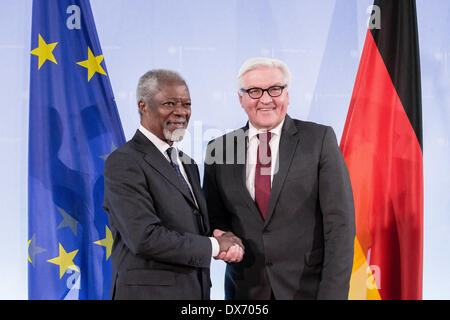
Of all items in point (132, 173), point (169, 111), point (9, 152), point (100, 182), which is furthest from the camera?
point (9, 152)

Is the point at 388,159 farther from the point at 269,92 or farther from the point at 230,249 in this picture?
the point at 230,249

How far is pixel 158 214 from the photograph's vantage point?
71.9 inches

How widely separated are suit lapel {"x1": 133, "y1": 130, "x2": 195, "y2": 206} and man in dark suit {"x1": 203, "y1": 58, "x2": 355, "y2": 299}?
0.21 metres

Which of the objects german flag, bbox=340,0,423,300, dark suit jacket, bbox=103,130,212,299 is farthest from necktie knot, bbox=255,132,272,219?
german flag, bbox=340,0,423,300

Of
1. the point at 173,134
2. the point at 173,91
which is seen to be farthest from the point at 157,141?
the point at 173,91

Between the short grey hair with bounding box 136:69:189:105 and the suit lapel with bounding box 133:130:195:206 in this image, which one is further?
the short grey hair with bounding box 136:69:189:105

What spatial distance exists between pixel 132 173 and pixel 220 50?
1.49 m

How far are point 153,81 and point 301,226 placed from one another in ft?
2.89

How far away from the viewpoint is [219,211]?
6.74 ft

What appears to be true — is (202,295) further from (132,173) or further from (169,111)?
(169,111)

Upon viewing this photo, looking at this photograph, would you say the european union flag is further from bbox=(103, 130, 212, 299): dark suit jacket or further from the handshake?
the handshake

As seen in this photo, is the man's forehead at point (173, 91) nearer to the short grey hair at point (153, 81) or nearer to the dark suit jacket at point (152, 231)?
the short grey hair at point (153, 81)

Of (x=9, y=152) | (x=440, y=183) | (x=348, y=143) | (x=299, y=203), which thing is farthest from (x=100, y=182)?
(x=440, y=183)

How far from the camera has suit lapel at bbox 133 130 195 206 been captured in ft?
6.05
